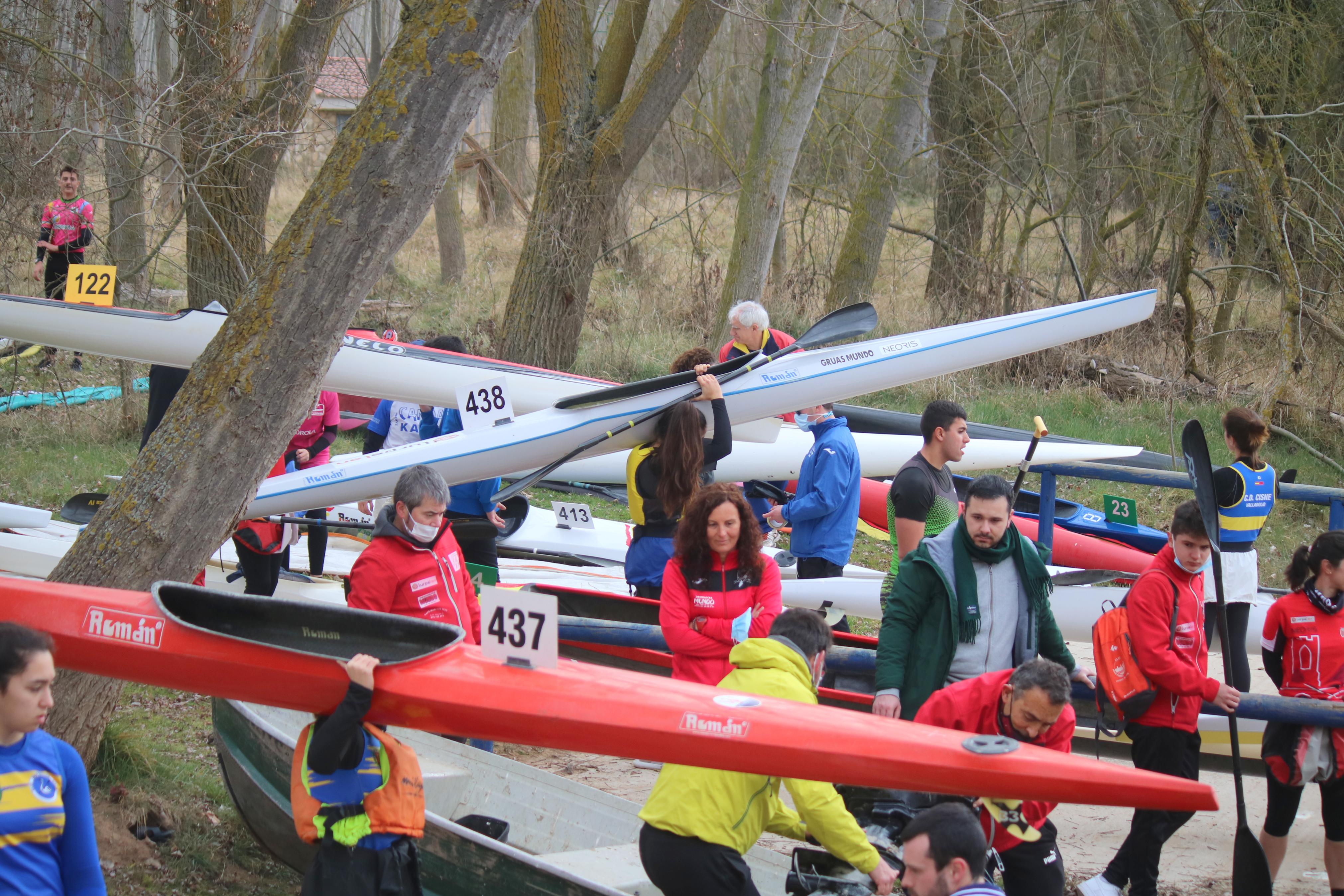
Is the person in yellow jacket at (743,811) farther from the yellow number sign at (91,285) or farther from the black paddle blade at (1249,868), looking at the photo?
the yellow number sign at (91,285)

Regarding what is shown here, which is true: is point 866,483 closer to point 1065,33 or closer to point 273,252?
point 273,252

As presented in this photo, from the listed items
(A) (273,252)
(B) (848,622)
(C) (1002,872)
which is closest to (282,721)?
(A) (273,252)

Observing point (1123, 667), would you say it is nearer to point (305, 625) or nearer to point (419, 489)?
point (419, 489)

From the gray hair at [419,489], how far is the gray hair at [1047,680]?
1944mm

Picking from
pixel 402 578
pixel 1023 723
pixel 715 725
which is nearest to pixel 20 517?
pixel 402 578

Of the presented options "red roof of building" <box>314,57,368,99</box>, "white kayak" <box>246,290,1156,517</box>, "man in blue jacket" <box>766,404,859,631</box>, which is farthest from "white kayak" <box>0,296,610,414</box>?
"man in blue jacket" <box>766,404,859,631</box>

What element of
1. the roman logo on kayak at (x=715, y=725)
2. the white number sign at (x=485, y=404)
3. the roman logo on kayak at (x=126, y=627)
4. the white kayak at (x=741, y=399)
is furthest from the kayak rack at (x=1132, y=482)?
the roman logo on kayak at (x=126, y=627)

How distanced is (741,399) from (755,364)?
0.37 metres

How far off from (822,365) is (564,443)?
1.77 m

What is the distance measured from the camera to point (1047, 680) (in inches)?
126

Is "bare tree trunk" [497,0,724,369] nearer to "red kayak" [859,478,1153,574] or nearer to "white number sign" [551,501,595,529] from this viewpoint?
"white number sign" [551,501,595,529]

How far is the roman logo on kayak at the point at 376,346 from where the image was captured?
7.99 metres

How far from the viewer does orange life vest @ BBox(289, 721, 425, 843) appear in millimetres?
3102

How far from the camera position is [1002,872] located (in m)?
3.37
